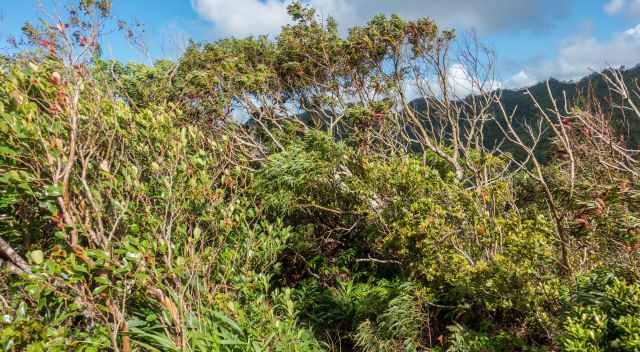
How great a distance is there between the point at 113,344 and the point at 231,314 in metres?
1.25

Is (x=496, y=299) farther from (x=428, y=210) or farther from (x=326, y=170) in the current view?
(x=326, y=170)

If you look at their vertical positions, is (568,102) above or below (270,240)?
above

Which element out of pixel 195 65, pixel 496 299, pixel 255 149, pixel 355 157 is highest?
pixel 195 65

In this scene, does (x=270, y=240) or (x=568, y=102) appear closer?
(x=270, y=240)

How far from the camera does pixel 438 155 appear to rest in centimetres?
847

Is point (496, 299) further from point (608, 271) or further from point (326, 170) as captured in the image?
point (326, 170)

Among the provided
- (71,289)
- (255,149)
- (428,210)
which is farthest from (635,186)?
(255,149)

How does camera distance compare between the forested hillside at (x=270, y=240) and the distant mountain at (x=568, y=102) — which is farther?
the distant mountain at (x=568, y=102)

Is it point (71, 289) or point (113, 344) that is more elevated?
point (71, 289)

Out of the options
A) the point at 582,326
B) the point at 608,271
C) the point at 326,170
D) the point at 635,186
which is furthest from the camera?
the point at 326,170

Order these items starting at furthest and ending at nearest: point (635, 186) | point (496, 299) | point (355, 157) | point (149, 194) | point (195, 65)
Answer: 1. point (195, 65)
2. point (355, 157)
3. point (496, 299)
4. point (149, 194)
5. point (635, 186)

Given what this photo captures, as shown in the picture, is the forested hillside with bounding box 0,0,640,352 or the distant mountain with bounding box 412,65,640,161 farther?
the distant mountain with bounding box 412,65,640,161

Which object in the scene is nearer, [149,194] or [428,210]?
[149,194]

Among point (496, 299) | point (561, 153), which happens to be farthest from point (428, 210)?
point (561, 153)
